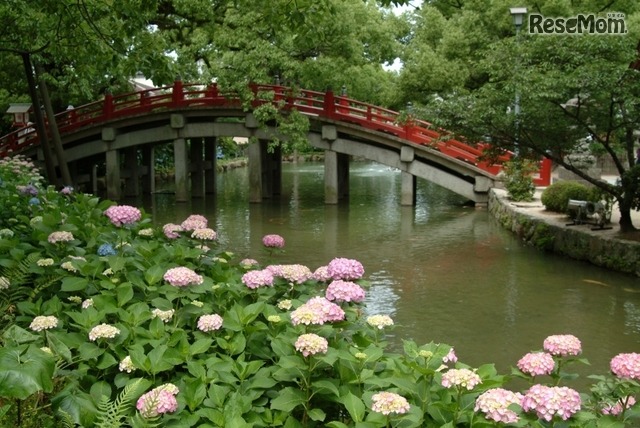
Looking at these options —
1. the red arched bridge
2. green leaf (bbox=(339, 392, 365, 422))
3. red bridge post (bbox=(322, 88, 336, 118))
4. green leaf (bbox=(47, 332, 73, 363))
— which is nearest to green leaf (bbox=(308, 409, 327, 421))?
green leaf (bbox=(339, 392, 365, 422))

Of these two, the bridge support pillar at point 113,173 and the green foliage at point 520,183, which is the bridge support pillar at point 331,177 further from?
the bridge support pillar at point 113,173

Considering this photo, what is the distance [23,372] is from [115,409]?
751mm

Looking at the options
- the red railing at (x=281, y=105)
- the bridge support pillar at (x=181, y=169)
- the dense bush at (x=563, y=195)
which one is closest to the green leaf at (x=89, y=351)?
the dense bush at (x=563, y=195)

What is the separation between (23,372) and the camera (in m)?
2.43

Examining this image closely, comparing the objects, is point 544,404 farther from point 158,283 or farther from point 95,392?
point 158,283

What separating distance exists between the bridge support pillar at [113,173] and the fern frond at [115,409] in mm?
21600

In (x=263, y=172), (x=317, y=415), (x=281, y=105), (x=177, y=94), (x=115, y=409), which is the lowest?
(x=263, y=172)

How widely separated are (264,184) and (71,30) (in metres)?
15.1

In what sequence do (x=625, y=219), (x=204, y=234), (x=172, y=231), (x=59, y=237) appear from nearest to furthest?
(x=59, y=237) < (x=204, y=234) < (x=172, y=231) < (x=625, y=219)

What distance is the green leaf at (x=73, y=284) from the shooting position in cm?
455

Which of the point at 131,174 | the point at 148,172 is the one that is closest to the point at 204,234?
A: the point at 131,174

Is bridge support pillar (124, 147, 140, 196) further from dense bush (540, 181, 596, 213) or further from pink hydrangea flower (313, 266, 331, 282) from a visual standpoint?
pink hydrangea flower (313, 266, 331, 282)

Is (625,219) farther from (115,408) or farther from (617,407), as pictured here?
(115,408)

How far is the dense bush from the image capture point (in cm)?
1469
